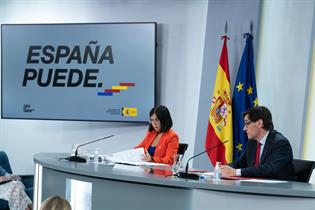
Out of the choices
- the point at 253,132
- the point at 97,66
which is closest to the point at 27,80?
the point at 97,66

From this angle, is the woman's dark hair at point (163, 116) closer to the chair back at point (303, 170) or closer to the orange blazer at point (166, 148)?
the orange blazer at point (166, 148)

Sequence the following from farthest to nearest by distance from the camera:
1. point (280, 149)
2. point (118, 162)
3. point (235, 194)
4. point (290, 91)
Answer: point (290, 91) → point (118, 162) → point (280, 149) → point (235, 194)

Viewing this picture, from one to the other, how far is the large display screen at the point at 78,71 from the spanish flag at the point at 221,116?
776mm

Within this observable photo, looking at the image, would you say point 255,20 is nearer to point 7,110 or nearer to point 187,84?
point 187,84

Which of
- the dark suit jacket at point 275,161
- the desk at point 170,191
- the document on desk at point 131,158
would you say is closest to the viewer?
the desk at point 170,191

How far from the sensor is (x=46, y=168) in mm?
4203

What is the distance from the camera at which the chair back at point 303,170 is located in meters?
3.59

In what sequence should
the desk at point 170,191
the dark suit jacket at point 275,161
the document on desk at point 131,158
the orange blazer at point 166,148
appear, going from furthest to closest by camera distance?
1. the orange blazer at point 166,148
2. the document on desk at point 131,158
3. the dark suit jacket at point 275,161
4. the desk at point 170,191

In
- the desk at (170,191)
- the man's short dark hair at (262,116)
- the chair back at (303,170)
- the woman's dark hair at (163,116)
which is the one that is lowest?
the desk at (170,191)

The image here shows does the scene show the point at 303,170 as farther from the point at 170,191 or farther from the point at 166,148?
the point at 166,148

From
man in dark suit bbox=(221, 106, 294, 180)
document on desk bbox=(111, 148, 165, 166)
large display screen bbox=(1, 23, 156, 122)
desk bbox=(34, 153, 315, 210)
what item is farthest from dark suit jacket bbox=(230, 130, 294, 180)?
large display screen bbox=(1, 23, 156, 122)

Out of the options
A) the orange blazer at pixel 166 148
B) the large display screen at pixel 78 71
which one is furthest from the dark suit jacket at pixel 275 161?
the large display screen at pixel 78 71

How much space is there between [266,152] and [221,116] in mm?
1812

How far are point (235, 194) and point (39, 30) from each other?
3841 mm
